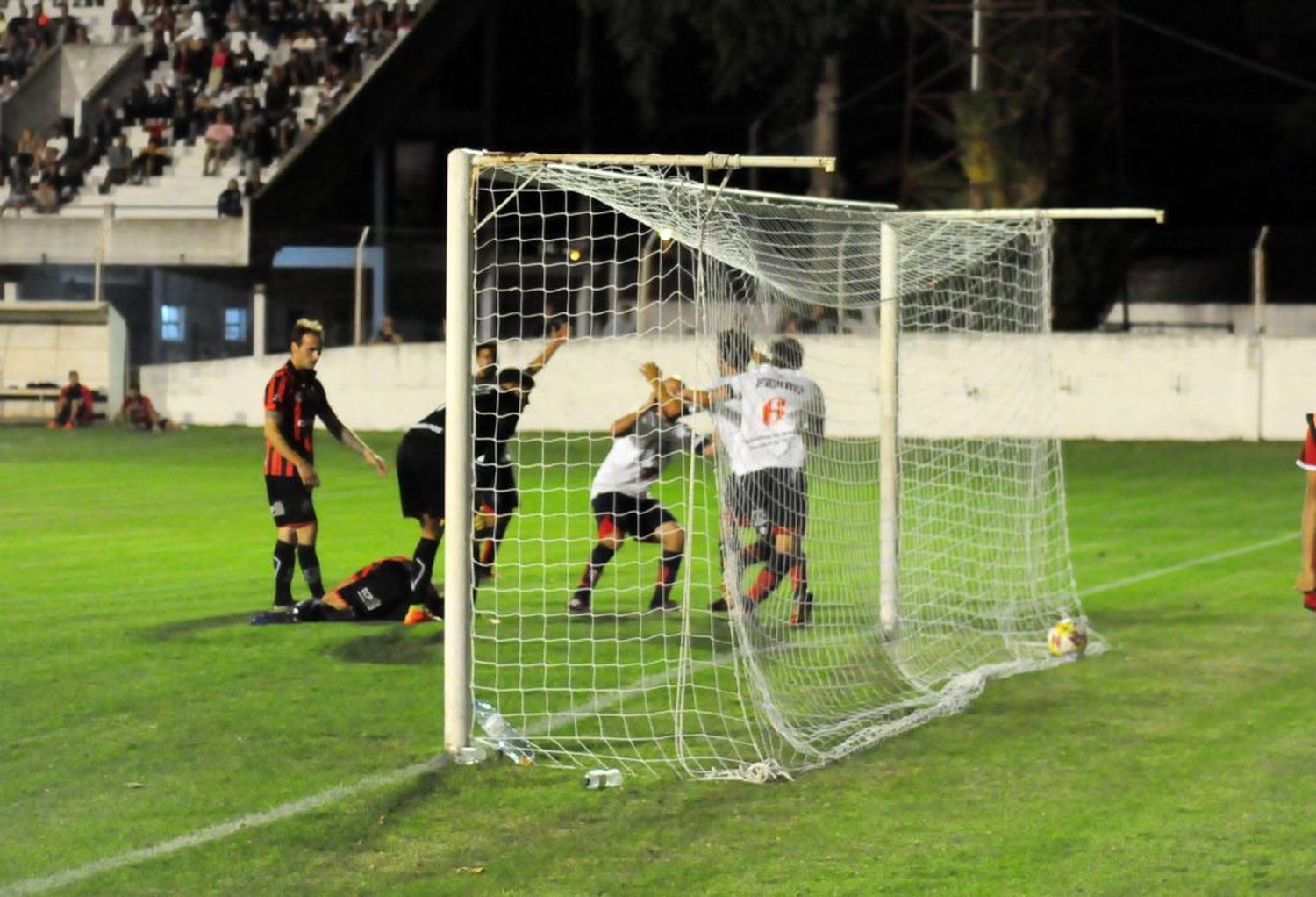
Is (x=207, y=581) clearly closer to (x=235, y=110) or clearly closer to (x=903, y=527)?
(x=903, y=527)

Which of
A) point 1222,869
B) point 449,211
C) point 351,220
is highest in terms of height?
point 351,220

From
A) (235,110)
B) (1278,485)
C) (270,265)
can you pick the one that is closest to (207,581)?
(1278,485)

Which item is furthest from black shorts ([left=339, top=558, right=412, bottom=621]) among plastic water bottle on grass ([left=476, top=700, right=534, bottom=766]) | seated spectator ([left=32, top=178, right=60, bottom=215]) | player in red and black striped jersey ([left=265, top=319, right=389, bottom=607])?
seated spectator ([left=32, top=178, right=60, bottom=215])

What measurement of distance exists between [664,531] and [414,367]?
1900cm

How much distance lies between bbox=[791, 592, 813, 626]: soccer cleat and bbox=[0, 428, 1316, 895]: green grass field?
4.81ft

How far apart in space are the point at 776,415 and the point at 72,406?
2209cm

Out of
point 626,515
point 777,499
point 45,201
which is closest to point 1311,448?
point 777,499

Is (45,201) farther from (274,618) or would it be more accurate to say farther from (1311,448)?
(1311,448)

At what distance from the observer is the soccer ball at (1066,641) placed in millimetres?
10031

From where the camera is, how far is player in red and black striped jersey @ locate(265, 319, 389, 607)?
10.9 meters

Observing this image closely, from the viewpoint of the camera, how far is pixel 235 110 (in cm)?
4122

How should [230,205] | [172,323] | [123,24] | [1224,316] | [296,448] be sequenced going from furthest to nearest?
[123,24] < [172,323] < [230,205] < [1224,316] < [296,448]

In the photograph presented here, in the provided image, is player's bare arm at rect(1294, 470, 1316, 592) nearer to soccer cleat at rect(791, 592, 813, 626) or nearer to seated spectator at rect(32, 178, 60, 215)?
soccer cleat at rect(791, 592, 813, 626)

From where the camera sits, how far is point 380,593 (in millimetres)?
10906
